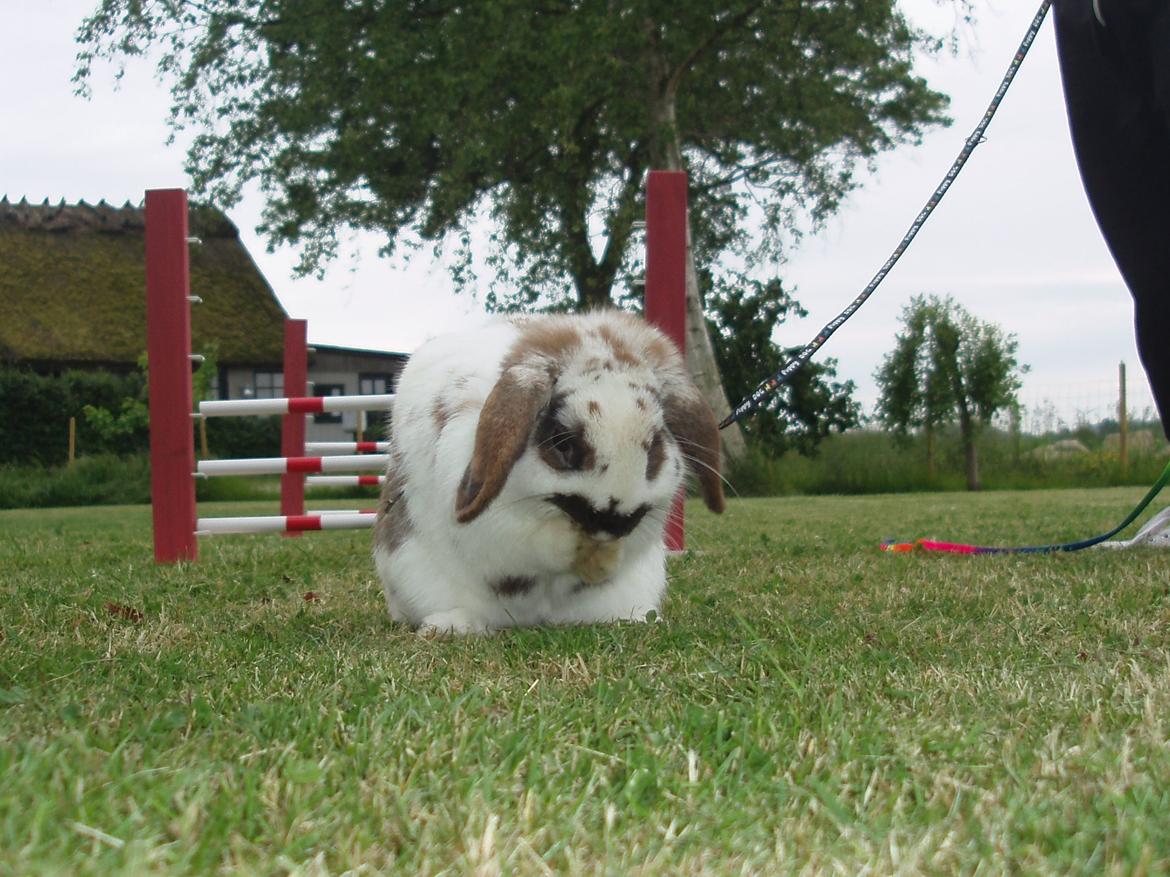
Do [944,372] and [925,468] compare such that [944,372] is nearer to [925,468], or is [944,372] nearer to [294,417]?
[925,468]

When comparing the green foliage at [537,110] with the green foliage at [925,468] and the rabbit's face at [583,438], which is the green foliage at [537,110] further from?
the rabbit's face at [583,438]

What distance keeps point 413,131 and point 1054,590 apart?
54.1ft

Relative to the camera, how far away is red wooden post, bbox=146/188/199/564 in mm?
5234

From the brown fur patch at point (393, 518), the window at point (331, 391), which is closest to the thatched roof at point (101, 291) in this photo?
the window at point (331, 391)

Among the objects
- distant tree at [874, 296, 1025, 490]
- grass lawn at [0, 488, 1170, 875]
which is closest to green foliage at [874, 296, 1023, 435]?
distant tree at [874, 296, 1025, 490]

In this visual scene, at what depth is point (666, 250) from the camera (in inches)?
202

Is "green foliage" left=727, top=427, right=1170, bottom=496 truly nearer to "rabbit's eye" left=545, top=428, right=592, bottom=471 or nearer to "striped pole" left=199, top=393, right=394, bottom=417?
"striped pole" left=199, top=393, right=394, bottom=417

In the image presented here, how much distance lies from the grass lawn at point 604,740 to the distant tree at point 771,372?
16.6 meters

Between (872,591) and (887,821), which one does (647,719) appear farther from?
(872,591)

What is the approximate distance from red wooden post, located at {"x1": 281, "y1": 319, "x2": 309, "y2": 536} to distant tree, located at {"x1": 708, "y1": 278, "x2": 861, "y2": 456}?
496 inches

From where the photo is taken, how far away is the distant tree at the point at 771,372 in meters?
20.0

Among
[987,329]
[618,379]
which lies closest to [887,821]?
[618,379]

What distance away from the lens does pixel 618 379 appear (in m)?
2.64

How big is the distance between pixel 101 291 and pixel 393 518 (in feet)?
85.0
